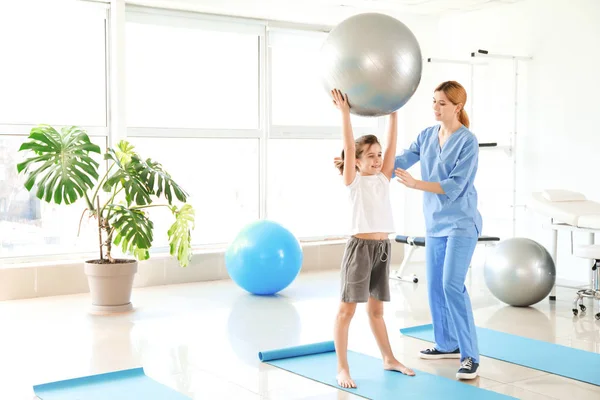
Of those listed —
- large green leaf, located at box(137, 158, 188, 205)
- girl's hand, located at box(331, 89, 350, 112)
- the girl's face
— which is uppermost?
girl's hand, located at box(331, 89, 350, 112)

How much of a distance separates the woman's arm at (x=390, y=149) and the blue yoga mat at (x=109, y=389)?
1.30 m

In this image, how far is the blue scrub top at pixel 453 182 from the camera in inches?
135

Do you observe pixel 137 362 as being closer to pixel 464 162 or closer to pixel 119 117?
pixel 464 162

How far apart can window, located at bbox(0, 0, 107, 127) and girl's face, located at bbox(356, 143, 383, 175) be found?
10.8 feet

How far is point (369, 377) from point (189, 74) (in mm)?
3804

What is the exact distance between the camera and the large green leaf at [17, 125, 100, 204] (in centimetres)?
457

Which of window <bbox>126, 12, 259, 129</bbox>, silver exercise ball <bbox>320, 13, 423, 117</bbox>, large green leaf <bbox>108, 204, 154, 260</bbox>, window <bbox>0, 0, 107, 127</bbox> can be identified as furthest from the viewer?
window <bbox>126, 12, 259, 129</bbox>

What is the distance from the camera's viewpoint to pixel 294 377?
11.2ft

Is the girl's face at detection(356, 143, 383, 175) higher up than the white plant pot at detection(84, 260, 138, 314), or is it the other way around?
the girl's face at detection(356, 143, 383, 175)

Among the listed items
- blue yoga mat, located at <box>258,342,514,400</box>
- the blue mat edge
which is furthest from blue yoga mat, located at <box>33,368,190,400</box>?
blue yoga mat, located at <box>258,342,514,400</box>

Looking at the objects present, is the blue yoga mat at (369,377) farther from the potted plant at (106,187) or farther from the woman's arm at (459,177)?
the potted plant at (106,187)

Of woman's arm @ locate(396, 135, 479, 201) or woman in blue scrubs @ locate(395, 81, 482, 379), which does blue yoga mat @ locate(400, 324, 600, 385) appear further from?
woman's arm @ locate(396, 135, 479, 201)

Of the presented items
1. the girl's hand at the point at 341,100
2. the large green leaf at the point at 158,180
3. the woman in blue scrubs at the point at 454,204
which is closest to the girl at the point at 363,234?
the girl's hand at the point at 341,100

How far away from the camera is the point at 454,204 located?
3482 millimetres
